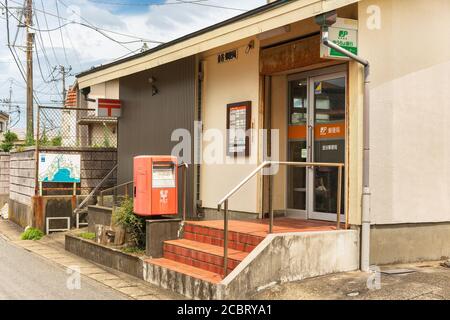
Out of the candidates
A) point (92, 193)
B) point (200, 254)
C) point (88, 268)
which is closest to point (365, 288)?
point (200, 254)

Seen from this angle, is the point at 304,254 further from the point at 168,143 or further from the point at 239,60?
the point at 168,143

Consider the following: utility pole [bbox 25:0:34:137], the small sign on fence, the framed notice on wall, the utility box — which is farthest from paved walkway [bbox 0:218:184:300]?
utility pole [bbox 25:0:34:137]

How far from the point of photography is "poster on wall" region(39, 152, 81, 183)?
13.1 metres

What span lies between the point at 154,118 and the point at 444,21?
623cm

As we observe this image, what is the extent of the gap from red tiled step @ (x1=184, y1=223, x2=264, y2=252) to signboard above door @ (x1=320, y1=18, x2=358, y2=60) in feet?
8.69

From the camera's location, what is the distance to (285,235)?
665 centimetres

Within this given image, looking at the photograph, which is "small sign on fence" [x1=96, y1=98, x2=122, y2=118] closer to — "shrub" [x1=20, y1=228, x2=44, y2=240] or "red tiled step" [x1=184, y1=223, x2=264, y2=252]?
"shrub" [x1=20, y1=228, x2=44, y2=240]

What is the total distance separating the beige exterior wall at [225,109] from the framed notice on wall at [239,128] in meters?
0.10

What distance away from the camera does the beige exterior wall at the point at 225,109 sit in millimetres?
9289

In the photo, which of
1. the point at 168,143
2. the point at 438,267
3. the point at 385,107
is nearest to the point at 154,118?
the point at 168,143

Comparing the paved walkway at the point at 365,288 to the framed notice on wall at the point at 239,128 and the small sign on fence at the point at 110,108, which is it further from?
the small sign on fence at the point at 110,108

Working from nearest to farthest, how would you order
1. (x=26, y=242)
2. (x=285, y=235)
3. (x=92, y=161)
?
(x=285, y=235)
(x=26, y=242)
(x=92, y=161)

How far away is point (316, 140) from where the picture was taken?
8586mm

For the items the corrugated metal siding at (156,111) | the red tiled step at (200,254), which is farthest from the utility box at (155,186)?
the corrugated metal siding at (156,111)
